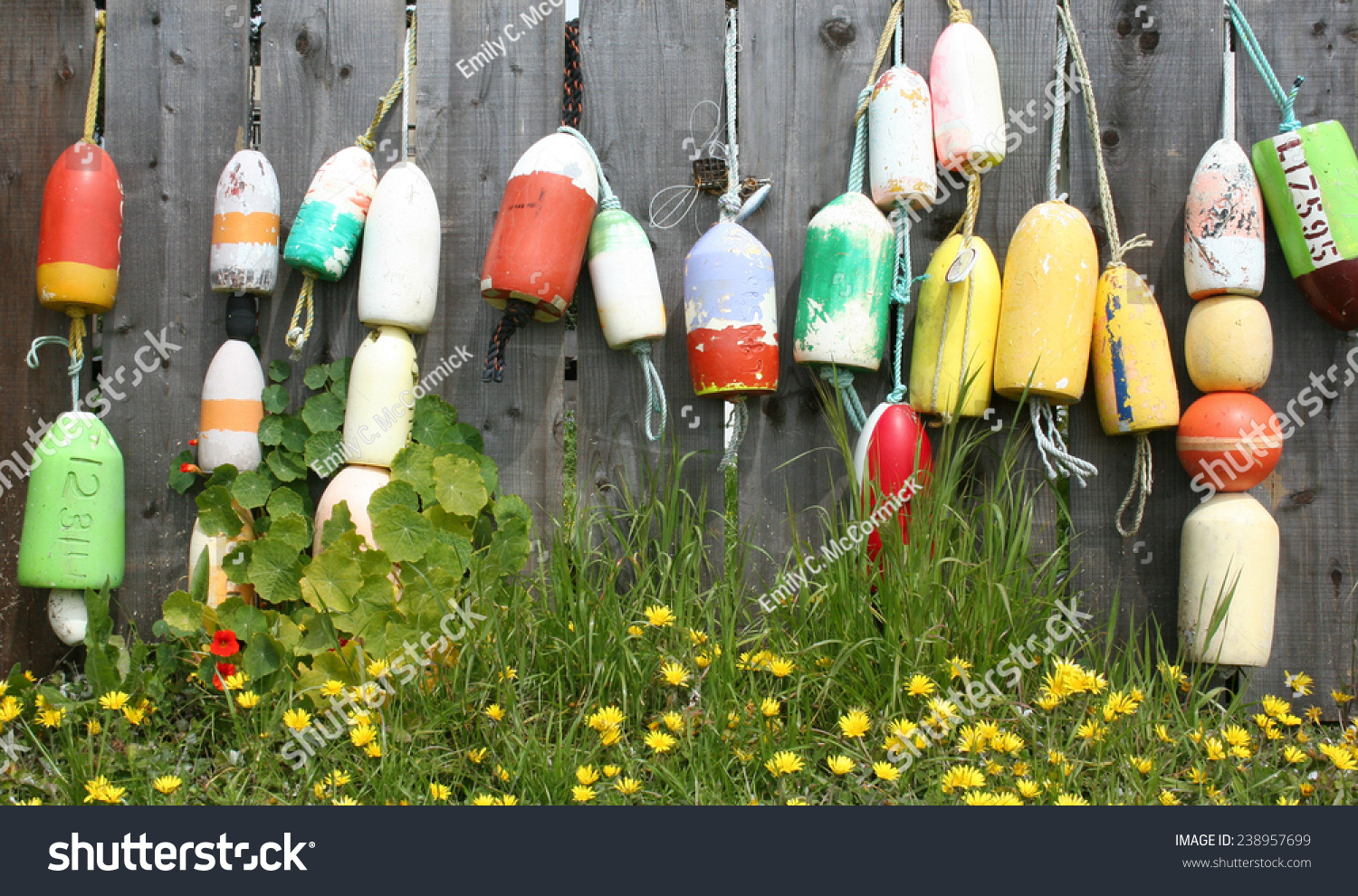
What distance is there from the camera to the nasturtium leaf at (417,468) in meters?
1.89

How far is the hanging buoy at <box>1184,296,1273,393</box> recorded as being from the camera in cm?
186

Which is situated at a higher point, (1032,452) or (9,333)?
(9,333)

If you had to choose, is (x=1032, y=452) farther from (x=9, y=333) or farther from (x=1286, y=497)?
(x=9, y=333)

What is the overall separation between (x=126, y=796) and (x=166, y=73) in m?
1.64

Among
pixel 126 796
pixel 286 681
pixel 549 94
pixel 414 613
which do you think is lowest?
pixel 126 796

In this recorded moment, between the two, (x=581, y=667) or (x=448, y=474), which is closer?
(x=581, y=667)

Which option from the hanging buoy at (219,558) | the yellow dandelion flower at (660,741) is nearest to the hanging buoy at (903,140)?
the yellow dandelion flower at (660,741)

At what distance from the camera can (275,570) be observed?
6.02 feet

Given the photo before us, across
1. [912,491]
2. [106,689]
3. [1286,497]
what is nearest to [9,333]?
[106,689]

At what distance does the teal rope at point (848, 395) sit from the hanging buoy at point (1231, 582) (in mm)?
726

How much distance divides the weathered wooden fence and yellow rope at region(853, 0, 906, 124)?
0.11ft

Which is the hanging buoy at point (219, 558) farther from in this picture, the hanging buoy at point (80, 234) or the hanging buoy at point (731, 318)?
the hanging buoy at point (731, 318)

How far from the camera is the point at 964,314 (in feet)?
6.23

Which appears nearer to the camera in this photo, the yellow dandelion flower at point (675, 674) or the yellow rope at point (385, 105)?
the yellow dandelion flower at point (675, 674)
